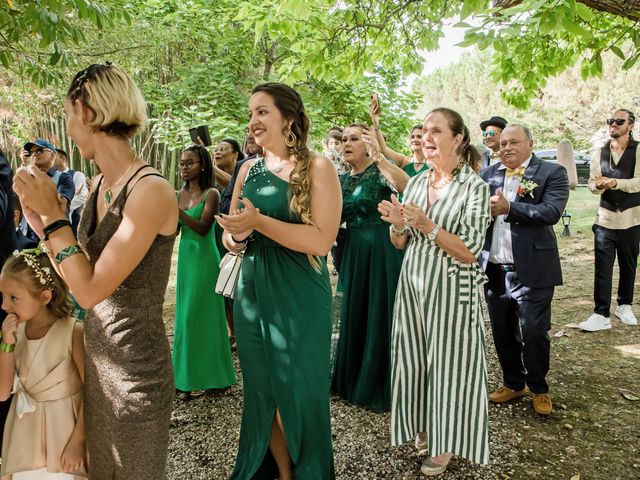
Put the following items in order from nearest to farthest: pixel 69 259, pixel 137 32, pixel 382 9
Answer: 1. pixel 69 259
2. pixel 382 9
3. pixel 137 32

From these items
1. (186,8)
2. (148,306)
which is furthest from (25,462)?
(186,8)

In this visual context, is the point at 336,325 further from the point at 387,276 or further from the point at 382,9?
the point at 382,9

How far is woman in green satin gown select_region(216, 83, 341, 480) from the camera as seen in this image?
8.32 feet

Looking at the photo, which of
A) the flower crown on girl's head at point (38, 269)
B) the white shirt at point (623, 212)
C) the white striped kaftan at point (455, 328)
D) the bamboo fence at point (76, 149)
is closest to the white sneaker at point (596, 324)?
the white shirt at point (623, 212)

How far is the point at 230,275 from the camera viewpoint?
277 centimetres

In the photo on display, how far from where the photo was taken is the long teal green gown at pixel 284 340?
8.42 feet

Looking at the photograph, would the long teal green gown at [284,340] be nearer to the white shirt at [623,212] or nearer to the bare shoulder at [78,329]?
the bare shoulder at [78,329]

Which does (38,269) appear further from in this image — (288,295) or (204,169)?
(204,169)

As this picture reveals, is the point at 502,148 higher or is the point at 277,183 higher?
the point at 502,148

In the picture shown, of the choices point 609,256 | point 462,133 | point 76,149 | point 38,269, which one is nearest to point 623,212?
point 609,256

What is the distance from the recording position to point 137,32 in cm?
909

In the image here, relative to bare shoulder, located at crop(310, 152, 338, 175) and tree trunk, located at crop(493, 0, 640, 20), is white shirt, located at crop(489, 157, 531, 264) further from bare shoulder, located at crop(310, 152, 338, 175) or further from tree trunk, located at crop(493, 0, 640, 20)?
bare shoulder, located at crop(310, 152, 338, 175)

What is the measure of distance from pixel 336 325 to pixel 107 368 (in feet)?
11.8

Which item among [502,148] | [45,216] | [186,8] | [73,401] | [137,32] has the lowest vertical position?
[73,401]
